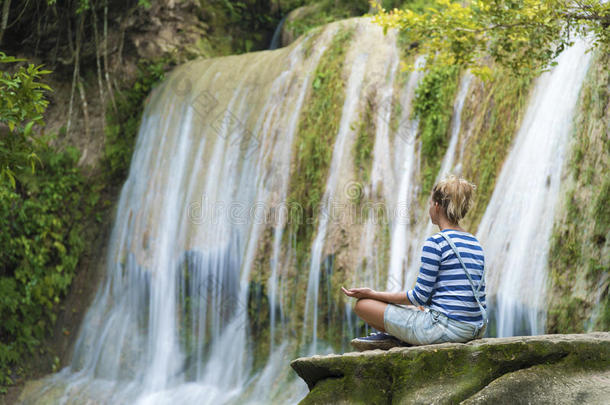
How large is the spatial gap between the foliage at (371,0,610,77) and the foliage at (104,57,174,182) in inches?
257

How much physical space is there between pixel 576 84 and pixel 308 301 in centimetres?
382

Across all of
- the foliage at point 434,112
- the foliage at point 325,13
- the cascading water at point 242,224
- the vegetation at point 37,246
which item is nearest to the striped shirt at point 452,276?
the cascading water at point 242,224

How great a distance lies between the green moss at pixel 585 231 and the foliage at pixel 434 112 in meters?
1.85

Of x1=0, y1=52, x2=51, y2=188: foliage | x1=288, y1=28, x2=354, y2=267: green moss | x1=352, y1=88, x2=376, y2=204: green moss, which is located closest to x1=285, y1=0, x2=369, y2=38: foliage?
x1=288, y1=28, x2=354, y2=267: green moss

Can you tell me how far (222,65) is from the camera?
1106 centimetres

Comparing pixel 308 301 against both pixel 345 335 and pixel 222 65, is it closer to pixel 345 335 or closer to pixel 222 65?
pixel 345 335

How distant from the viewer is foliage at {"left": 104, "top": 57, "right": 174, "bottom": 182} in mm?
11328

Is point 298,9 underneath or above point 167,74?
above

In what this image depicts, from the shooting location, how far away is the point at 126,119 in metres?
11.7

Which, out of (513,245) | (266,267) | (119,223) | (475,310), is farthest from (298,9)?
(475,310)

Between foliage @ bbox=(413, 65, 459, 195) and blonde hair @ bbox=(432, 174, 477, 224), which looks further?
foliage @ bbox=(413, 65, 459, 195)

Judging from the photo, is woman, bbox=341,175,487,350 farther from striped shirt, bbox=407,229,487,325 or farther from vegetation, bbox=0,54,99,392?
vegetation, bbox=0,54,99,392

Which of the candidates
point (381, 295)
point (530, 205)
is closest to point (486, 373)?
point (381, 295)

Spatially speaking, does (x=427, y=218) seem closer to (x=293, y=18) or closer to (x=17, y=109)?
(x=17, y=109)
